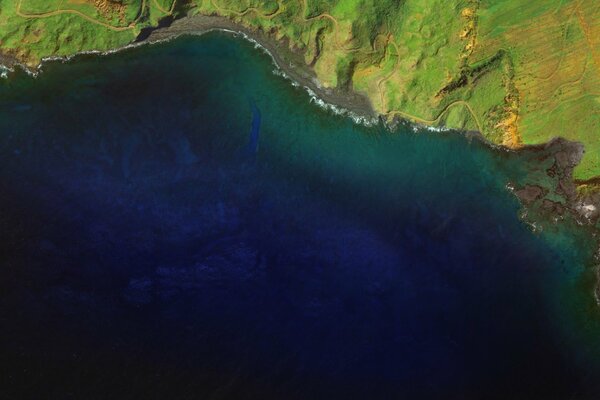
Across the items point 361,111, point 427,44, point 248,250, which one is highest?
point 427,44

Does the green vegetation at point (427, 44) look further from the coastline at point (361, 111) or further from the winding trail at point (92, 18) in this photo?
the coastline at point (361, 111)

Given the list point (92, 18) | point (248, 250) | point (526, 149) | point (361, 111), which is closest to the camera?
point (92, 18)

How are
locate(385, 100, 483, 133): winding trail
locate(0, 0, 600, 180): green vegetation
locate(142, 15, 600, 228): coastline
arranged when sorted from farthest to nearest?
1. locate(385, 100, 483, 133): winding trail
2. locate(142, 15, 600, 228): coastline
3. locate(0, 0, 600, 180): green vegetation

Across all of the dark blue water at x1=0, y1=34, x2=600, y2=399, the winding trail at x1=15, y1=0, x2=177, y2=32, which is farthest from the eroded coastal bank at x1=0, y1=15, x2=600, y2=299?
the winding trail at x1=15, y1=0, x2=177, y2=32

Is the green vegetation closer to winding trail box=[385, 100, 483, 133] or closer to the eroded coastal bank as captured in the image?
winding trail box=[385, 100, 483, 133]

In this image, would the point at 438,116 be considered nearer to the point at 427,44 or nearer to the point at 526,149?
the point at 427,44

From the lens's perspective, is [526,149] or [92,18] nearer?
[92,18]

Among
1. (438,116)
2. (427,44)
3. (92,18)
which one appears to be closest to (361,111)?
(438,116)
